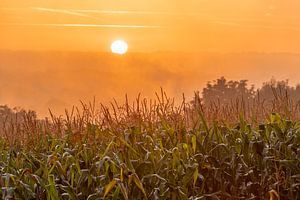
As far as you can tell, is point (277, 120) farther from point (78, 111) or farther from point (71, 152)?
point (78, 111)

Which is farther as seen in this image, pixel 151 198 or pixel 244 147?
pixel 244 147

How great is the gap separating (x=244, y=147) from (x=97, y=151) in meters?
1.87

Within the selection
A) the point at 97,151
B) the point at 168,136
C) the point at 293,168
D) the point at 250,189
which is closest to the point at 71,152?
the point at 97,151

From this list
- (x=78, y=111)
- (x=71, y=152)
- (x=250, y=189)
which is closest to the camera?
(x=250, y=189)

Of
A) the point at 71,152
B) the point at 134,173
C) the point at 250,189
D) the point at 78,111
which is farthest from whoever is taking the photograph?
the point at 78,111

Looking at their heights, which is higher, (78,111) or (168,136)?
(78,111)

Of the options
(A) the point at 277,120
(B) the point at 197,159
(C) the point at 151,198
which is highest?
(A) the point at 277,120

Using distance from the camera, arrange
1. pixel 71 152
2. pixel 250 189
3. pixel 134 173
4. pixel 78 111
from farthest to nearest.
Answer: pixel 78 111, pixel 71 152, pixel 250 189, pixel 134 173

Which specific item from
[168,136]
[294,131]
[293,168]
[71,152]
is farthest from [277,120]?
[71,152]

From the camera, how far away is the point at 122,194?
582cm

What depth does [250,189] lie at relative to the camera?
6.26m

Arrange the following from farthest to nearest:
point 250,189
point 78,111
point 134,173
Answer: point 78,111 → point 250,189 → point 134,173

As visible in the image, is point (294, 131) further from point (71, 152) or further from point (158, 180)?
point (71, 152)

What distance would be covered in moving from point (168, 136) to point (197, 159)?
75 centimetres
